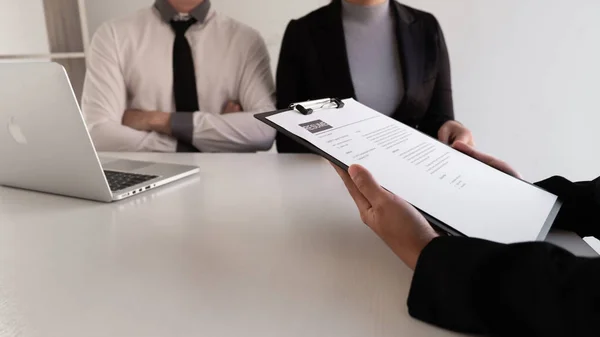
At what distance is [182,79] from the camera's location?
1.47 meters

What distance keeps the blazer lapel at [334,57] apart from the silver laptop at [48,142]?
0.59 m

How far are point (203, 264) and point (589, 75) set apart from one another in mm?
1889

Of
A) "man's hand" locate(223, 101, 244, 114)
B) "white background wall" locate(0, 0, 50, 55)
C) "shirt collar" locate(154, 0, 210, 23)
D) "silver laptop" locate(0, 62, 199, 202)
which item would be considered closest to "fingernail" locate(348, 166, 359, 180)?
"silver laptop" locate(0, 62, 199, 202)

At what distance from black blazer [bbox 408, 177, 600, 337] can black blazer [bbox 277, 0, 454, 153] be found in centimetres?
91

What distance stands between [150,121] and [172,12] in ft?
1.21

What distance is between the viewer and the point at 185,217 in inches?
28.5

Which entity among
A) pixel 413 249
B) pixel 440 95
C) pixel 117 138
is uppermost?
pixel 413 249

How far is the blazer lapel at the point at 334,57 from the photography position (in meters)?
1.32

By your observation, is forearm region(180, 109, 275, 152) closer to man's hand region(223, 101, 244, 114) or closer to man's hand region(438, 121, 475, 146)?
man's hand region(223, 101, 244, 114)

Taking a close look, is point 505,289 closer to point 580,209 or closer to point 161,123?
point 580,209

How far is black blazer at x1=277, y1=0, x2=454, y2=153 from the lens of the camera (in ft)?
4.36

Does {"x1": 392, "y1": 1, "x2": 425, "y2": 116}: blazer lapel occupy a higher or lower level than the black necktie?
higher

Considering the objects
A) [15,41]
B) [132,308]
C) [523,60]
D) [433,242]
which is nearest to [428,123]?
[523,60]

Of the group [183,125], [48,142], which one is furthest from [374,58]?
[48,142]
